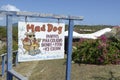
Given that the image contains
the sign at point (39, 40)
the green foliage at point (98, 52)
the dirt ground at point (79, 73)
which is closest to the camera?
the sign at point (39, 40)

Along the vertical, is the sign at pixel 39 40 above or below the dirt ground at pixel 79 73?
above

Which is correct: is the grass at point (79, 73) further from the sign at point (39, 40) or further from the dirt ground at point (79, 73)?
the sign at point (39, 40)

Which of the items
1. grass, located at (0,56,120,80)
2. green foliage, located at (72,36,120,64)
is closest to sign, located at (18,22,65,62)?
grass, located at (0,56,120,80)

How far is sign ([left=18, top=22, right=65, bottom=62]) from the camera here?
7.21 m

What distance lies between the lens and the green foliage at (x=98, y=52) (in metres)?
16.8

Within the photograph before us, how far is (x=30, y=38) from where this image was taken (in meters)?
7.33

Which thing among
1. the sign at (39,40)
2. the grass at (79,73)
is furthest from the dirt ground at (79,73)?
the sign at (39,40)

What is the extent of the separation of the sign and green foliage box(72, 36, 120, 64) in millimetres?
8864

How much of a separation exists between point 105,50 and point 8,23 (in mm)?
11119

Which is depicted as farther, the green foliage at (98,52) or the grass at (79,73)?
the green foliage at (98,52)

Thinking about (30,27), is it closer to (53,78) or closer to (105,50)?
(53,78)

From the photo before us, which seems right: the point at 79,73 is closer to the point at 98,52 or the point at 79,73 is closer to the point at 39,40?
the point at 98,52

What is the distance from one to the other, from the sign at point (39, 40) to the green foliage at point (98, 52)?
8.86 m

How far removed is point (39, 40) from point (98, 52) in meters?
10.1
